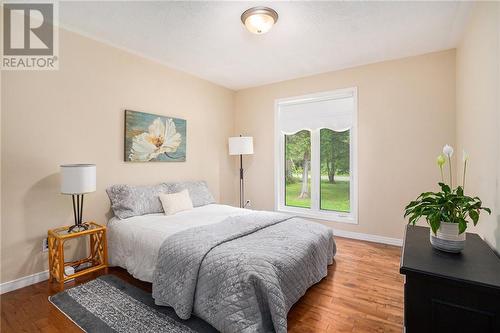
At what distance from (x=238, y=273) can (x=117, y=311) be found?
111 cm

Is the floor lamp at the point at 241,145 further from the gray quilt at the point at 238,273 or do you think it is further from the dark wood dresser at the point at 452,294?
the dark wood dresser at the point at 452,294

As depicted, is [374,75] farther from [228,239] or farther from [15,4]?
[15,4]

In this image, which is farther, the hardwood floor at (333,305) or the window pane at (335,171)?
the window pane at (335,171)

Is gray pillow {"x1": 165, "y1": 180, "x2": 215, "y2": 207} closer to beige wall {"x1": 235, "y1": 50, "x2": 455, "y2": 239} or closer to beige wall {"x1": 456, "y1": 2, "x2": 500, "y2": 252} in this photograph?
beige wall {"x1": 235, "y1": 50, "x2": 455, "y2": 239}

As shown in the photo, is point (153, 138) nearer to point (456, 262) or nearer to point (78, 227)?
point (78, 227)

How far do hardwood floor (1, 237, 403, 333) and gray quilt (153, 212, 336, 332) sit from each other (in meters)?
0.16

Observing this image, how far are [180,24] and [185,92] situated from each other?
150 centimetres

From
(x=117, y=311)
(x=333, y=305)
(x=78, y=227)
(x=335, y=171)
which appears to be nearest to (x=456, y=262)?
(x=333, y=305)

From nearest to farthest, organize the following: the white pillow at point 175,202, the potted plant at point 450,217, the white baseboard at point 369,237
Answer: the potted plant at point 450,217, the white pillow at point 175,202, the white baseboard at point 369,237

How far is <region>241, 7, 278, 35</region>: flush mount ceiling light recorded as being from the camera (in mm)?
2320

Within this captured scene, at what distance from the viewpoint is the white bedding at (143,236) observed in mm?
2336

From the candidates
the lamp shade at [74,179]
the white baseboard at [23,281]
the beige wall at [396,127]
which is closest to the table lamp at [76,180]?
the lamp shade at [74,179]

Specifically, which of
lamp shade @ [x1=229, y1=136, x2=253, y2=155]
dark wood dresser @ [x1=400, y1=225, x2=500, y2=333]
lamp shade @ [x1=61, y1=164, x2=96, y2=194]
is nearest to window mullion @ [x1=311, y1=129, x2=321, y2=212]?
lamp shade @ [x1=229, y1=136, x2=253, y2=155]

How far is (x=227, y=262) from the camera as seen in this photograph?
182 centimetres
